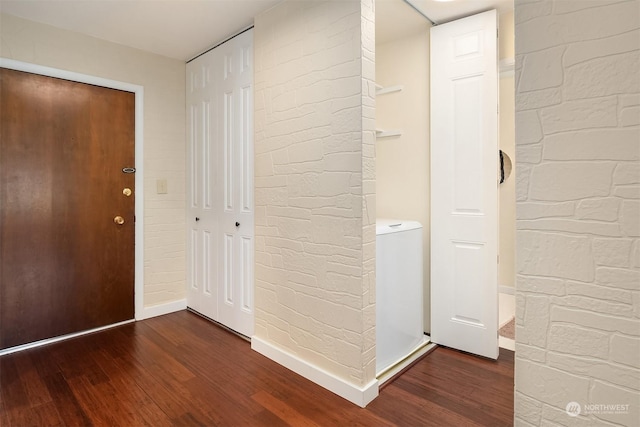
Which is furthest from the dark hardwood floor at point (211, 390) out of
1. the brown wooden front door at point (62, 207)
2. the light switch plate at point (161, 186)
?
the light switch plate at point (161, 186)

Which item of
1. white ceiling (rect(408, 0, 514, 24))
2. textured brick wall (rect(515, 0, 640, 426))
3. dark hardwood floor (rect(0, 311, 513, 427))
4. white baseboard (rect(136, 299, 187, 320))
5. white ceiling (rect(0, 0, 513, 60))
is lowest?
dark hardwood floor (rect(0, 311, 513, 427))

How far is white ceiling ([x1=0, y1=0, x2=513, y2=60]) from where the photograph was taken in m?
2.17

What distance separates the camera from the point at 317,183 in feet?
6.39

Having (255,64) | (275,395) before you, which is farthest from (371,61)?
(275,395)

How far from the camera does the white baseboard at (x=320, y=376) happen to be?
176 centimetres

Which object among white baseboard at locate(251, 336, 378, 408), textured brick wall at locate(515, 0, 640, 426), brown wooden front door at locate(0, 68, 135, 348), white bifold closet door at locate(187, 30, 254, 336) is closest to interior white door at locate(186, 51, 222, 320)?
white bifold closet door at locate(187, 30, 254, 336)

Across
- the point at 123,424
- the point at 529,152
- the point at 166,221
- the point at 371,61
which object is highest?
the point at 371,61

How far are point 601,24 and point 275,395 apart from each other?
206 cm

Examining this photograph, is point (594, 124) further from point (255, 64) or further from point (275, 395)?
point (255, 64)

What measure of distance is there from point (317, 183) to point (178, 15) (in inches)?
62.0

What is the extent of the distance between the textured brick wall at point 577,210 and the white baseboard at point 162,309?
2897 millimetres

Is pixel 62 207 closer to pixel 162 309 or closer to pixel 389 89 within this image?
pixel 162 309

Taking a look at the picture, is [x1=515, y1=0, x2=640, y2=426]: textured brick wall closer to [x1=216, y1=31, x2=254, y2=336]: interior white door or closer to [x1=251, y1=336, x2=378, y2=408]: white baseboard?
[x1=251, y1=336, x2=378, y2=408]: white baseboard

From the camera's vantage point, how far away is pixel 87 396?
6.01ft
